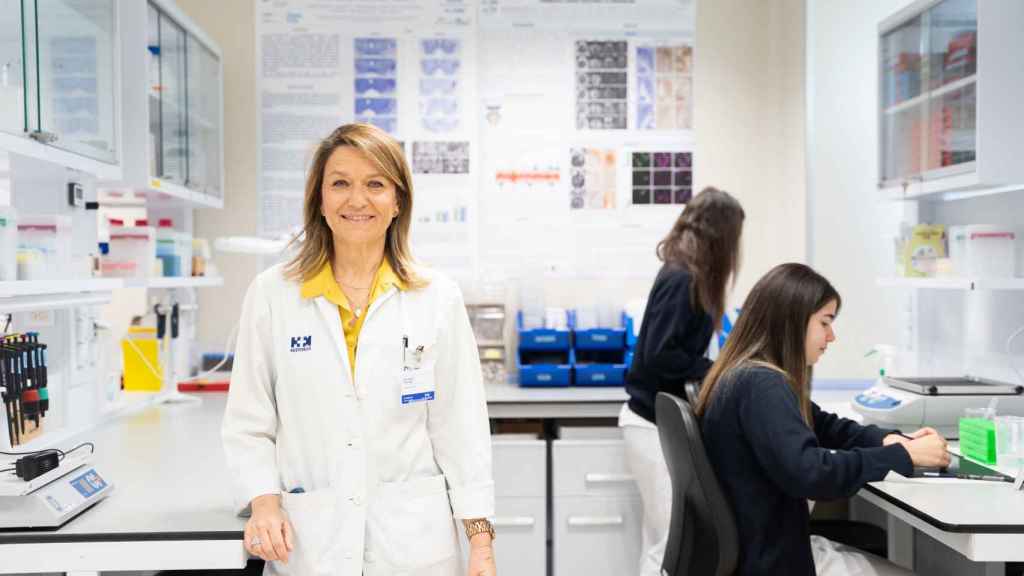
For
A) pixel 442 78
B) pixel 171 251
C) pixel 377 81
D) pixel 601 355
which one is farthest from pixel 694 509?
pixel 377 81

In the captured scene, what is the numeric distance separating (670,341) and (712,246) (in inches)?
14.0

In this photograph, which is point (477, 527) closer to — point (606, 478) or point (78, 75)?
point (606, 478)

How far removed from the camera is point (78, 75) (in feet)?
7.37

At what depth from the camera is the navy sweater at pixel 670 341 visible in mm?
2549

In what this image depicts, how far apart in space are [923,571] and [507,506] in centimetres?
144

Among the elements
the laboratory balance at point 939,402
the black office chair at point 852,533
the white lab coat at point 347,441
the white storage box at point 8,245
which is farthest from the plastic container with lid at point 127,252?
the laboratory balance at point 939,402

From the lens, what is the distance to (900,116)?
2.88 metres

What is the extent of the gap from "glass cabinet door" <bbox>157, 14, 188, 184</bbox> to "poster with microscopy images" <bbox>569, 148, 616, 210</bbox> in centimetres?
165

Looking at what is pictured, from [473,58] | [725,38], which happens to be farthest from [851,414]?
[473,58]

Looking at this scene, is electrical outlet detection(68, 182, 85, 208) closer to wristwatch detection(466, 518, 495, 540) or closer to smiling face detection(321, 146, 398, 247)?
smiling face detection(321, 146, 398, 247)

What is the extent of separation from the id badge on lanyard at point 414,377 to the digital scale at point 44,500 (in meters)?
0.70

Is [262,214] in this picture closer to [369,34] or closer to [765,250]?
[369,34]

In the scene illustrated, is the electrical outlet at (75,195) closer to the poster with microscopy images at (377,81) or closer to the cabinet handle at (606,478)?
the poster with microscopy images at (377,81)

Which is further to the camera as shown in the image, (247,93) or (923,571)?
(247,93)
